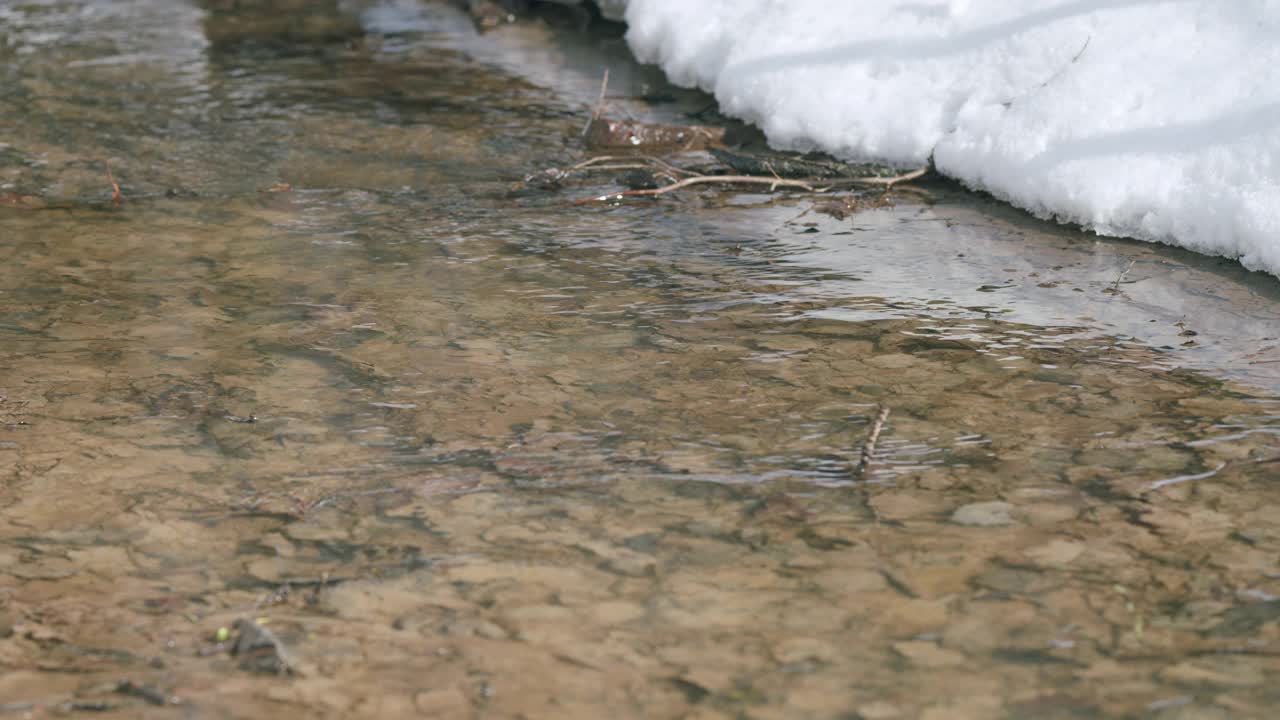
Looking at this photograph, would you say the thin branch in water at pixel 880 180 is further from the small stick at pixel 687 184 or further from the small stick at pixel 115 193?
the small stick at pixel 115 193

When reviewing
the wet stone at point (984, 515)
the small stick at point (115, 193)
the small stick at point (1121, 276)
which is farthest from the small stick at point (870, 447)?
the small stick at point (115, 193)

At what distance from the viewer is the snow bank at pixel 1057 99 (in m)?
4.84

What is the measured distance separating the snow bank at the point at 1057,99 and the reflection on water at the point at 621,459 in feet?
0.71

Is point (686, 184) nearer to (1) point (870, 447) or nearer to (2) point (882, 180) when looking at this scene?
(2) point (882, 180)

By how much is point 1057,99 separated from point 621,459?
10.0ft

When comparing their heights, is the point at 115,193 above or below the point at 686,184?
below

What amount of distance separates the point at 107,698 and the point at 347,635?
1.50ft

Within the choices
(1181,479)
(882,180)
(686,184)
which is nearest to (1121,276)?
(882,180)

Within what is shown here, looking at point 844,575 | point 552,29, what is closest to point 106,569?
point 844,575

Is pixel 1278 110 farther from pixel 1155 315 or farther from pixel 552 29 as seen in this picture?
pixel 552 29

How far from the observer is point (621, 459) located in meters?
3.38

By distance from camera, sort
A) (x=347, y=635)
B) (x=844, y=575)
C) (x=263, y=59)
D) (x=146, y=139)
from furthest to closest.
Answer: (x=263, y=59), (x=146, y=139), (x=844, y=575), (x=347, y=635)

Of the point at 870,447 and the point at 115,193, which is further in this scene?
the point at 115,193

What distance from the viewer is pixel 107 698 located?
247 cm
